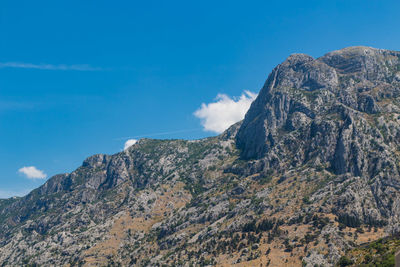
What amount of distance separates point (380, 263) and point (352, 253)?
181 feet

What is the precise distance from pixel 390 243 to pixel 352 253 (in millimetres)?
27391

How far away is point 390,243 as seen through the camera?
6580 inches

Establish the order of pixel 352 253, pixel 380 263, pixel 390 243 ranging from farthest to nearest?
1. pixel 352 253
2. pixel 390 243
3. pixel 380 263

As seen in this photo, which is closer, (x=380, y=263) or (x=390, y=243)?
(x=380, y=263)

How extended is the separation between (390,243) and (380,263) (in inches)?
1455

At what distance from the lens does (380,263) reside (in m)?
138

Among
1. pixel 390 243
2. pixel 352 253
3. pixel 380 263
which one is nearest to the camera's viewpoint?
pixel 380 263

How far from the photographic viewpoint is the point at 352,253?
18900cm

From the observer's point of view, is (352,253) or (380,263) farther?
(352,253)

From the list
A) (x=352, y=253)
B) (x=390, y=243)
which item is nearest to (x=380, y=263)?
(x=390, y=243)

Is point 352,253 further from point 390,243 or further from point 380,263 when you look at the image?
point 380,263
